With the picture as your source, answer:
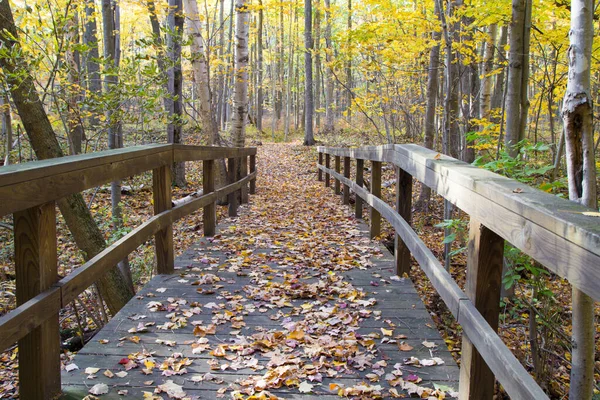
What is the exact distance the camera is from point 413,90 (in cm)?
1560

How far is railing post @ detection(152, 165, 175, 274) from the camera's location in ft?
14.9

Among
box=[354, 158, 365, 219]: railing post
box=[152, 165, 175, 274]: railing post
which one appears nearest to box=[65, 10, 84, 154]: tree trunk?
box=[152, 165, 175, 274]: railing post

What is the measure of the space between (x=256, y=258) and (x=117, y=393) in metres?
3.01

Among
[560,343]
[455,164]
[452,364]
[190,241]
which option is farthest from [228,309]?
[190,241]

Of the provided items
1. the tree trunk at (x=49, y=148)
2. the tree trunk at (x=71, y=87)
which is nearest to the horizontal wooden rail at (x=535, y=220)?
the tree trunk at (x=49, y=148)

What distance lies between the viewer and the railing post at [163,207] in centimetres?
454

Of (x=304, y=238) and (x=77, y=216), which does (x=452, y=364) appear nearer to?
(x=304, y=238)

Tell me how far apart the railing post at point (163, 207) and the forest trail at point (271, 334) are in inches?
7.1

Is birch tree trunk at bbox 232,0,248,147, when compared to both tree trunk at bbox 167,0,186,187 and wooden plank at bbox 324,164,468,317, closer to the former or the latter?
tree trunk at bbox 167,0,186,187

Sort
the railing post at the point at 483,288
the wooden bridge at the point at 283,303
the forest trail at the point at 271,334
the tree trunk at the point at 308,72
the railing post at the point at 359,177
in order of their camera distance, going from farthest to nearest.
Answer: the tree trunk at the point at 308,72
the railing post at the point at 359,177
the forest trail at the point at 271,334
the railing post at the point at 483,288
the wooden bridge at the point at 283,303

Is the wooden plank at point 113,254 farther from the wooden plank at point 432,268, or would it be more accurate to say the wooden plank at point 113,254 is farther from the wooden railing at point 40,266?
the wooden plank at point 432,268

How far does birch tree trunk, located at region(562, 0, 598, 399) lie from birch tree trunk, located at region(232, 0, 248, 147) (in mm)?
8155

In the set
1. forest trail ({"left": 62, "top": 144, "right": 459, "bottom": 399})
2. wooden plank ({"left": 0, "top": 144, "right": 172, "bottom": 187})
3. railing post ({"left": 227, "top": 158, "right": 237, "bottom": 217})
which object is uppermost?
wooden plank ({"left": 0, "top": 144, "right": 172, "bottom": 187})

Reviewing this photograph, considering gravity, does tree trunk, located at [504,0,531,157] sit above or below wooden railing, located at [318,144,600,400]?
above
